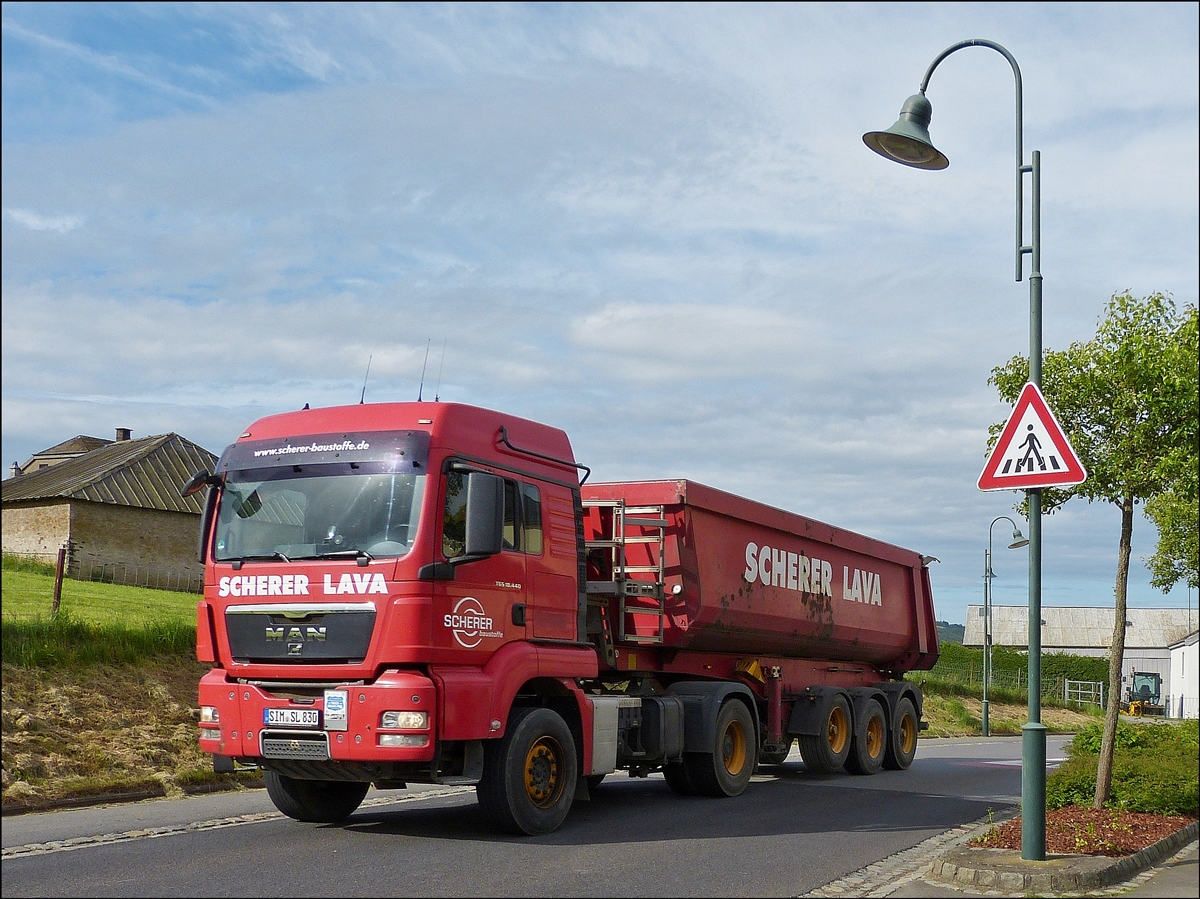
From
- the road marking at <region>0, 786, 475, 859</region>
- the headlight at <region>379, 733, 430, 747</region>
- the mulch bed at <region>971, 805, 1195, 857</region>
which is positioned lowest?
the road marking at <region>0, 786, 475, 859</region>

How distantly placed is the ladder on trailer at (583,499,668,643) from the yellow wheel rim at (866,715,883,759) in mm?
6124

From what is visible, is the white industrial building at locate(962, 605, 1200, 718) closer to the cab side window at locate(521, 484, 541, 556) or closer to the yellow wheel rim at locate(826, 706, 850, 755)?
the yellow wheel rim at locate(826, 706, 850, 755)

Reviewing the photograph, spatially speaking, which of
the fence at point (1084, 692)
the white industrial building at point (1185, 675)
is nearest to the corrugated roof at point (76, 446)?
the fence at point (1084, 692)

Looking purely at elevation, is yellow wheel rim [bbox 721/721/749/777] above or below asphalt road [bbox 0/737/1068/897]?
above

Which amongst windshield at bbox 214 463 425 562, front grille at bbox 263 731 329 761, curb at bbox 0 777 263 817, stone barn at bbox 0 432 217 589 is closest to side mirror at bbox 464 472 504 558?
windshield at bbox 214 463 425 562

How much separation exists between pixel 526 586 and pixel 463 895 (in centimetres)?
309

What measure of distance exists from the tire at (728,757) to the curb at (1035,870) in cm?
431

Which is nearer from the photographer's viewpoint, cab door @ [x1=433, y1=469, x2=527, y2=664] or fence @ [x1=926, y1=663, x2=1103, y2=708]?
cab door @ [x1=433, y1=469, x2=527, y2=664]

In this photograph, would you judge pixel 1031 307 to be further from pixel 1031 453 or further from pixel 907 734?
pixel 907 734

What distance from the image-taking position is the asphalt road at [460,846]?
7875mm

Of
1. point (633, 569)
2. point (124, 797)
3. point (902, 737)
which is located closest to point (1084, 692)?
point (902, 737)

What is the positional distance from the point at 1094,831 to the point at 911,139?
18.0 feet

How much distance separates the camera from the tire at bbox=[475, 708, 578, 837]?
31.7ft

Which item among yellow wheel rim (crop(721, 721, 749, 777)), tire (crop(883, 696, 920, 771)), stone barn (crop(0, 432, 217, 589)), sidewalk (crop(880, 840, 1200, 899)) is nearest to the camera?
sidewalk (crop(880, 840, 1200, 899))
